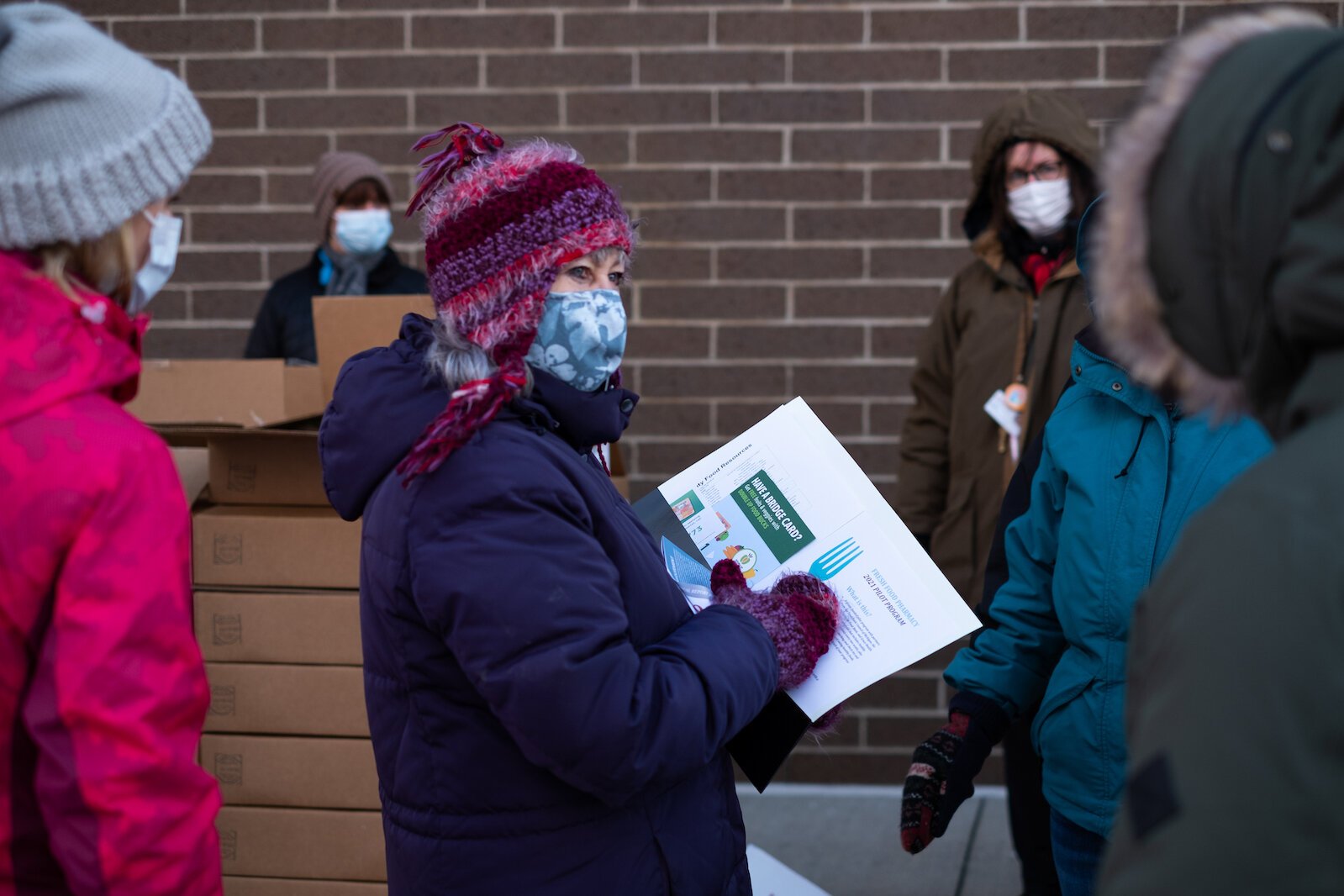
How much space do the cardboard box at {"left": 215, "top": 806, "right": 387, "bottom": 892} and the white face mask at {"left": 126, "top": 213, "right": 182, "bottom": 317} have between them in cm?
181

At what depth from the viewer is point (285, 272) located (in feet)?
15.6

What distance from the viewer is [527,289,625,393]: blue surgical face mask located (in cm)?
175

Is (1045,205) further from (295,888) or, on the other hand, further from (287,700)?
(295,888)

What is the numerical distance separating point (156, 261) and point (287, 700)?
1706mm

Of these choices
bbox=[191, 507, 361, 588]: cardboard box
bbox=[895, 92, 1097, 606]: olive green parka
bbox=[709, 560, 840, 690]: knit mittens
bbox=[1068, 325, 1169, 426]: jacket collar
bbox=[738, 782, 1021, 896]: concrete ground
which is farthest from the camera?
bbox=[738, 782, 1021, 896]: concrete ground

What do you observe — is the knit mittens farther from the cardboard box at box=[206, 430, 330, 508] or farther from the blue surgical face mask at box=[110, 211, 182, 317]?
the cardboard box at box=[206, 430, 330, 508]

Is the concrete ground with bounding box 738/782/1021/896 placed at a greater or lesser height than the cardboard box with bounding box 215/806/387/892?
lesser

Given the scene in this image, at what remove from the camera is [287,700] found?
310 cm

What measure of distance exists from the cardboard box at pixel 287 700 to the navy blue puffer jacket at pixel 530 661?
1.33 metres

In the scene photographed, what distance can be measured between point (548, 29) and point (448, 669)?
3.45m

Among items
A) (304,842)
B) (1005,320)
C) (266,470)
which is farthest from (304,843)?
(1005,320)

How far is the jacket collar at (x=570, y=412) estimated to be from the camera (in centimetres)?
171

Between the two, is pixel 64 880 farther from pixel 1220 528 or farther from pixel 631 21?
pixel 631 21

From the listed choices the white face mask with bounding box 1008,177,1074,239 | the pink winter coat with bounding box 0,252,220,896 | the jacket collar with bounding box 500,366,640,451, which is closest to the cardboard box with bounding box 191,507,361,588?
the jacket collar with bounding box 500,366,640,451
